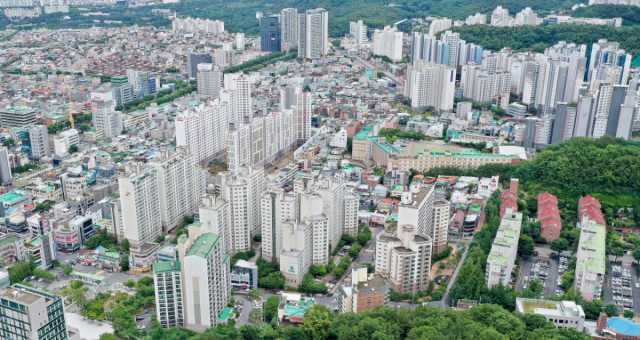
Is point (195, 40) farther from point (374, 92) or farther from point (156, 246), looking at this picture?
point (156, 246)

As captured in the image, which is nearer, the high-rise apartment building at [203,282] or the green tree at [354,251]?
the high-rise apartment building at [203,282]

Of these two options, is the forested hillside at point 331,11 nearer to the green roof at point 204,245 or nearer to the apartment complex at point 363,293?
the apartment complex at point 363,293

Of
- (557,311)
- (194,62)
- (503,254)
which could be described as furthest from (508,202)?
(194,62)

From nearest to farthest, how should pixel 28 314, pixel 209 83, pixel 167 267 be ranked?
pixel 28 314 < pixel 167 267 < pixel 209 83

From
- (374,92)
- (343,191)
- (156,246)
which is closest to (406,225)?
(343,191)

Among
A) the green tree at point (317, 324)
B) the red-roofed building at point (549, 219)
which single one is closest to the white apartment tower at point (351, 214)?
the green tree at point (317, 324)

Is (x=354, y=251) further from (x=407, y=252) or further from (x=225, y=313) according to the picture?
(x=225, y=313)
